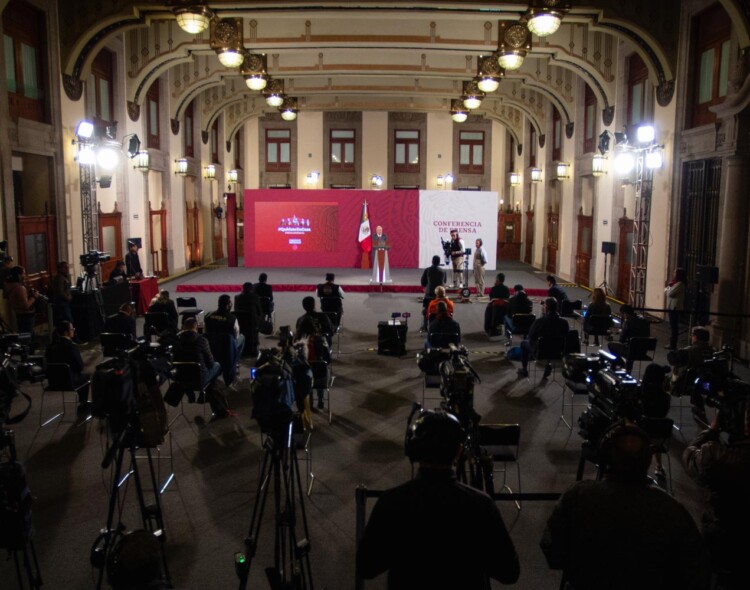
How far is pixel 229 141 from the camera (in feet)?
96.4

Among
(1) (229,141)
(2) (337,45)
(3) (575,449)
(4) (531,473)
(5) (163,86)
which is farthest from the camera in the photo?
(1) (229,141)

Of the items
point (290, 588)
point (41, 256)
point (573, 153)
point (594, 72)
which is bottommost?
point (290, 588)

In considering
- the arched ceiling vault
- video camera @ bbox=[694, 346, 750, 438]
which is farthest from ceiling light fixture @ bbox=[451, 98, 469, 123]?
video camera @ bbox=[694, 346, 750, 438]

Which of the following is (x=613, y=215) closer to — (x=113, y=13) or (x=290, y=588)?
(x=113, y=13)

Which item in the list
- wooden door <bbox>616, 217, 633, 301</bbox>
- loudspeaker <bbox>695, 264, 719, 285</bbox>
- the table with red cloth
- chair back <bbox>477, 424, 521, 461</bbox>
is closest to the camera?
chair back <bbox>477, 424, 521, 461</bbox>

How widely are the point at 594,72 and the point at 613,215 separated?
12.0ft

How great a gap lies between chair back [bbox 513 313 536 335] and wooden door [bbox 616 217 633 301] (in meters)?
7.11

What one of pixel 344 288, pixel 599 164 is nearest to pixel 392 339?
pixel 344 288

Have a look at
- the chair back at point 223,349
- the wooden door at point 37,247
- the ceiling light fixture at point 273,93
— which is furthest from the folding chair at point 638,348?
the ceiling light fixture at point 273,93

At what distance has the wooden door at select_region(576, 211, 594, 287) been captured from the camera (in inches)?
793

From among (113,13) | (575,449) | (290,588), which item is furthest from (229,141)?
(290,588)

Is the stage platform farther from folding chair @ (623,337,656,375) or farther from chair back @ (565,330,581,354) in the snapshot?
Result: folding chair @ (623,337,656,375)

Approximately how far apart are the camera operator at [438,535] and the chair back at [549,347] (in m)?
6.79

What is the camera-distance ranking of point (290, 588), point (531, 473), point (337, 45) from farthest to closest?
1. point (337, 45)
2. point (531, 473)
3. point (290, 588)
